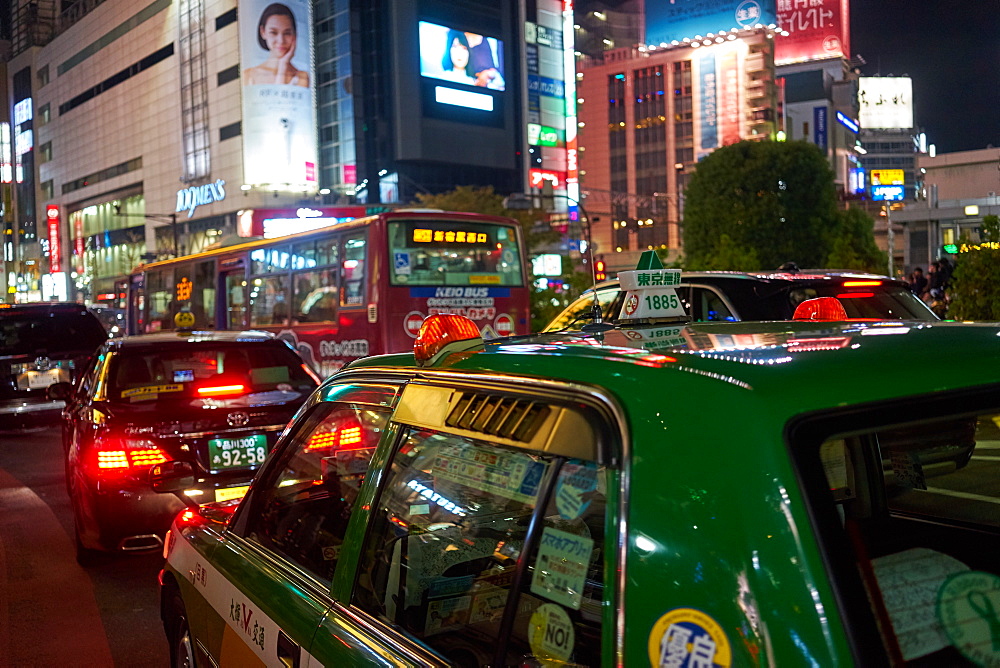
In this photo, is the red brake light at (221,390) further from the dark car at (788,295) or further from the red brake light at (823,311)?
the red brake light at (823,311)

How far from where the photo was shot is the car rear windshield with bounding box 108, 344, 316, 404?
6.25 meters

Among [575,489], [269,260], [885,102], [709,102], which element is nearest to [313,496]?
[575,489]

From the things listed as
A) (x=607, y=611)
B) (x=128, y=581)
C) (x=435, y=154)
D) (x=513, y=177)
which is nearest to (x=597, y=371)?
(x=607, y=611)

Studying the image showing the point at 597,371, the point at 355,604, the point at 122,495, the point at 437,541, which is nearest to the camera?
the point at 597,371

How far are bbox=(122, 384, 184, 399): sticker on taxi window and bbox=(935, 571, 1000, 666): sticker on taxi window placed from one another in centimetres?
548

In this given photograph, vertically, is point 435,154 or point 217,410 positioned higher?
point 435,154

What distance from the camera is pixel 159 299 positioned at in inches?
880

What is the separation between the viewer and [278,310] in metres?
16.0

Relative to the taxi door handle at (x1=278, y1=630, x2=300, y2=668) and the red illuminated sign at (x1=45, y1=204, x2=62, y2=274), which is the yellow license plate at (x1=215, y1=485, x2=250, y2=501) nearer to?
the taxi door handle at (x1=278, y1=630, x2=300, y2=668)

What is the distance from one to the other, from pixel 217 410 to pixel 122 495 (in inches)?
30.2

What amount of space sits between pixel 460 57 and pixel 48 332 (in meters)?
53.8

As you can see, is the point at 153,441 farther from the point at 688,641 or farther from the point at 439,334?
the point at 688,641

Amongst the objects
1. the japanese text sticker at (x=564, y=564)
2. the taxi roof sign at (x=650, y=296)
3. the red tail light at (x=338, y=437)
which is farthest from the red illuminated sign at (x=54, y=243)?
the japanese text sticker at (x=564, y=564)

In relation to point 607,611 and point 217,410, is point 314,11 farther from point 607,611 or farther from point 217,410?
point 607,611
